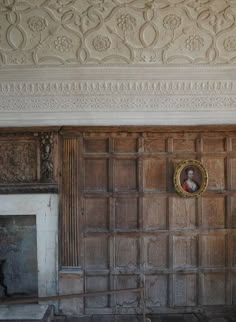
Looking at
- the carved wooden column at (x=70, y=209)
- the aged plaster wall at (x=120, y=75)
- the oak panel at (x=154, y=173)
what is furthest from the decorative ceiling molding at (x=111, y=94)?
the oak panel at (x=154, y=173)

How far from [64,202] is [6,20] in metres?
2.07

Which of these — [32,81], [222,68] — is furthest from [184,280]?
[32,81]

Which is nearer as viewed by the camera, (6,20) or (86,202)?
(6,20)

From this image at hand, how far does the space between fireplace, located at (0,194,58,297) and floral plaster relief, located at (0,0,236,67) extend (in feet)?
5.22

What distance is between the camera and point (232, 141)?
13.0ft

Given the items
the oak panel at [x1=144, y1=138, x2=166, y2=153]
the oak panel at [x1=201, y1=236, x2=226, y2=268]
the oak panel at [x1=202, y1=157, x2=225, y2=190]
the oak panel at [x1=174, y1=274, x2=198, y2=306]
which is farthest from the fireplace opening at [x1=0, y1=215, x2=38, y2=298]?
the oak panel at [x1=202, y1=157, x2=225, y2=190]

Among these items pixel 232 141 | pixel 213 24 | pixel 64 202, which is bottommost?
pixel 64 202

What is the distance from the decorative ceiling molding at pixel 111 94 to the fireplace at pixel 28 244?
3.00 ft

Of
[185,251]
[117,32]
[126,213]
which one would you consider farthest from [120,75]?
[185,251]

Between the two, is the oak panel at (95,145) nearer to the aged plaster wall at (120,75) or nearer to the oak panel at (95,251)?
the aged plaster wall at (120,75)

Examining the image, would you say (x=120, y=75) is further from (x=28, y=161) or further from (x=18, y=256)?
(x=18, y=256)

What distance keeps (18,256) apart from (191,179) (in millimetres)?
2184

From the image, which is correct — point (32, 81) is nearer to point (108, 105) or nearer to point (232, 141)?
point (108, 105)

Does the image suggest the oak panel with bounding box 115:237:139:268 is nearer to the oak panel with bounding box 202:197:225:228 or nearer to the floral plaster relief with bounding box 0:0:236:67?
the oak panel with bounding box 202:197:225:228
